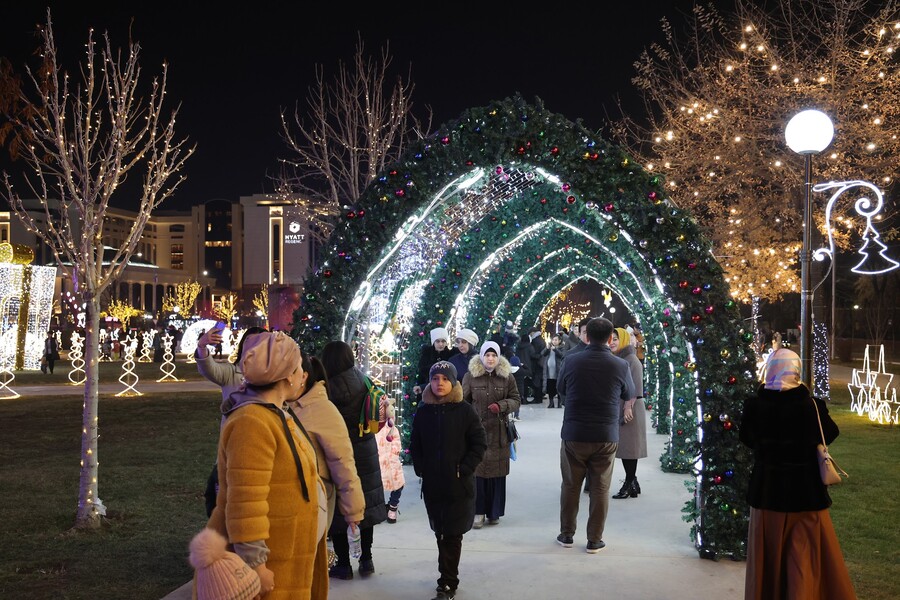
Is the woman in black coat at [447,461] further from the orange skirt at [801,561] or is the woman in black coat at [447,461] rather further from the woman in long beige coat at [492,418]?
the orange skirt at [801,561]

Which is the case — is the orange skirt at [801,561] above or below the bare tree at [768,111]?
below

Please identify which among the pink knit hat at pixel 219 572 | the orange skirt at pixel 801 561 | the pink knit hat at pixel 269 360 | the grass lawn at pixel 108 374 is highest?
the pink knit hat at pixel 269 360

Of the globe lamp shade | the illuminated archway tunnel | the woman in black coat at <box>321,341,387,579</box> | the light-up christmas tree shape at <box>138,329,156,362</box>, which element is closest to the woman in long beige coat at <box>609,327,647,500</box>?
the illuminated archway tunnel

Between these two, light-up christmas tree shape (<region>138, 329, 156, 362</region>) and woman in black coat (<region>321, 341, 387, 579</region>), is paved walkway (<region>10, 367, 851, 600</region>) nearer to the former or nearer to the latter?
woman in black coat (<region>321, 341, 387, 579</region>)

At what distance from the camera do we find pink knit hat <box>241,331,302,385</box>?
3424 millimetres

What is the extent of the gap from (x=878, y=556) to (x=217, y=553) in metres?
5.79

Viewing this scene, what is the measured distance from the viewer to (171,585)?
19.5 feet

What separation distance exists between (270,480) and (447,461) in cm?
251

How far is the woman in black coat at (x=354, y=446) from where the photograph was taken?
19.2 feet

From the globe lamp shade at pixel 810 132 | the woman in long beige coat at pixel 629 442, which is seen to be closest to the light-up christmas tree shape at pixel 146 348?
the woman in long beige coat at pixel 629 442

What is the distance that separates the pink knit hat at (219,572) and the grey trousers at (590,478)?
158 inches

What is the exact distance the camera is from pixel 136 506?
848cm

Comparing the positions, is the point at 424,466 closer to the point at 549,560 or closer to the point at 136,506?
the point at 549,560

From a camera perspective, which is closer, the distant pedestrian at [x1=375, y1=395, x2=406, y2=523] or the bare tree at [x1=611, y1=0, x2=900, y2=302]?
the distant pedestrian at [x1=375, y1=395, x2=406, y2=523]
